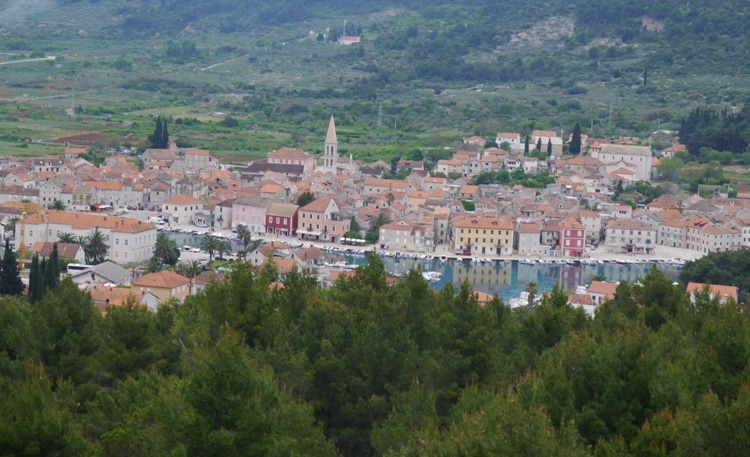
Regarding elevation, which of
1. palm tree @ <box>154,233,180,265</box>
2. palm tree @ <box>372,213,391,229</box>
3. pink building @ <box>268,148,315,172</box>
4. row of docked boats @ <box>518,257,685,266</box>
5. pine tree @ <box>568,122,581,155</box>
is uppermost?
pine tree @ <box>568,122,581,155</box>

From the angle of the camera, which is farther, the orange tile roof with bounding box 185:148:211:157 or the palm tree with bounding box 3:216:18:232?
the orange tile roof with bounding box 185:148:211:157

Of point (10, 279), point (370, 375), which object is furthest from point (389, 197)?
point (370, 375)

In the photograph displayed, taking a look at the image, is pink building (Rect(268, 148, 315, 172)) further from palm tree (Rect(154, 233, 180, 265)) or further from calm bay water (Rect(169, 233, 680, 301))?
palm tree (Rect(154, 233, 180, 265))

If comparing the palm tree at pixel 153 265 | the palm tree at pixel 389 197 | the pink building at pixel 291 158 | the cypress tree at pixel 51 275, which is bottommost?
the palm tree at pixel 153 265

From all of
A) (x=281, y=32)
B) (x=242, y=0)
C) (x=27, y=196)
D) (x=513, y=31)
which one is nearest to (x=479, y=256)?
(x=27, y=196)

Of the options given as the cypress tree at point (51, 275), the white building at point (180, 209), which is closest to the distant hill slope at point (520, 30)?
the white building at point (180, 209)

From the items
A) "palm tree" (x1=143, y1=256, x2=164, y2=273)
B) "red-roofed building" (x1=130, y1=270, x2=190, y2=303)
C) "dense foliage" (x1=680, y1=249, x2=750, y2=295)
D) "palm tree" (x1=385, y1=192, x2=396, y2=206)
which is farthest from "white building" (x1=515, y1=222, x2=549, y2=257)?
"red-roofed building" (x1=130, y1=270, x2=190, y2=303)

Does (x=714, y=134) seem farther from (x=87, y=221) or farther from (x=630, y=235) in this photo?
(x=87, y=221)

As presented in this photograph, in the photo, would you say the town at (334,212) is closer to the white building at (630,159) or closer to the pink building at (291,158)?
the pink building at (291,158)
